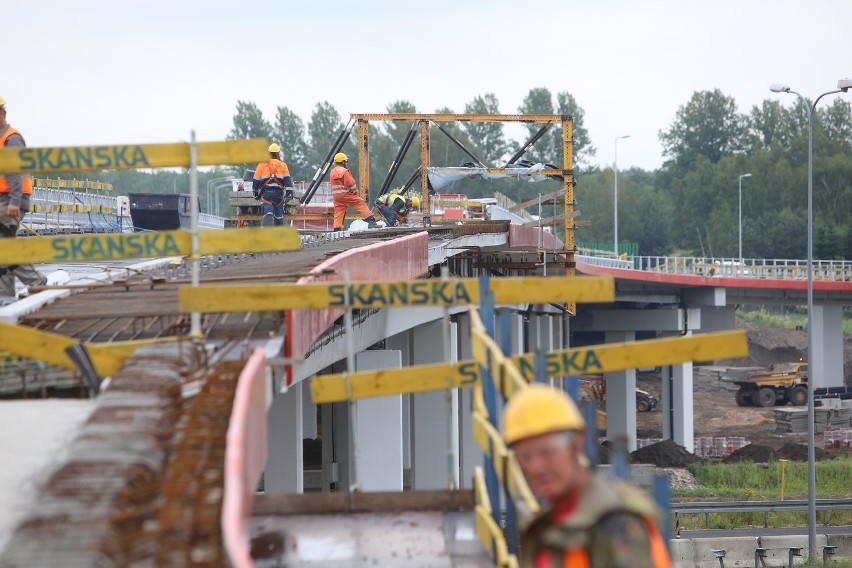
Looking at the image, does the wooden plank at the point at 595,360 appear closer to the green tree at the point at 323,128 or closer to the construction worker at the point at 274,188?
the construction worker at the point at 274,188

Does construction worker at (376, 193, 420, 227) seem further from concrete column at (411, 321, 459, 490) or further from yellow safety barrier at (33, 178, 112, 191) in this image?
yellow safety barrier at (33, 178, 112, 191)

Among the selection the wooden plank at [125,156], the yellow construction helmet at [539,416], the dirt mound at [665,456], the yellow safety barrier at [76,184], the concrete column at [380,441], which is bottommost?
the dirt mound at [665,456]

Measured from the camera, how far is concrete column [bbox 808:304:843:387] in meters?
65.4

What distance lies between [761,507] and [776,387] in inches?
1340

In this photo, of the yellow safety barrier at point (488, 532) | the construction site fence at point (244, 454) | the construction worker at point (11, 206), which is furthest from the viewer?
the construction worker at point (11, 206)

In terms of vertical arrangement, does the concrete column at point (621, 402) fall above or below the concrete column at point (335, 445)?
below

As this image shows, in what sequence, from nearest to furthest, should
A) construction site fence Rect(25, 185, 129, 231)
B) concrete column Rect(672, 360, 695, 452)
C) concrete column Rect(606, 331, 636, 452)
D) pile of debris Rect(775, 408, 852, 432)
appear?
construction site fence Rect(25, 185, 129, 231)
concrete column Rect(672, 360, 695, 452)
pile of debris Rect(775, 408, 852, 432)
concrete column Rect(606, 331, 636, 452)

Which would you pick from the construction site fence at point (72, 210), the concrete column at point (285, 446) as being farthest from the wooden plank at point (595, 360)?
the construction site fence at point (72, 210)

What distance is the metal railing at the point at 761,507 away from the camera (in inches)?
1158

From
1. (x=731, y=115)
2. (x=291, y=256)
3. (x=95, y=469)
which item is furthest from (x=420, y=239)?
(x=731, y=115)

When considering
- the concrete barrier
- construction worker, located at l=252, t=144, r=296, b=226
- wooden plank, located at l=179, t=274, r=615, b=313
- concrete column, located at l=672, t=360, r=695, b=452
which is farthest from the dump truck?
wooden plank, located at l=179, t=274, r=615, b=313

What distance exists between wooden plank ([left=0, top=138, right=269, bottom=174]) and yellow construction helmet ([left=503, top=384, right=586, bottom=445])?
5096mm

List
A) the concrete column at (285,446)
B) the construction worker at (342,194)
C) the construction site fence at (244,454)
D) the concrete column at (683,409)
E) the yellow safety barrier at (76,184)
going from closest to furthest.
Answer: the construction site fence at (244,454) < the concrete column at (285,446) < the construction worker at (342,194) < the yellow safety barrier at (76,184) < the concrete column at (683,409)

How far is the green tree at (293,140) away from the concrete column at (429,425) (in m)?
98.1
